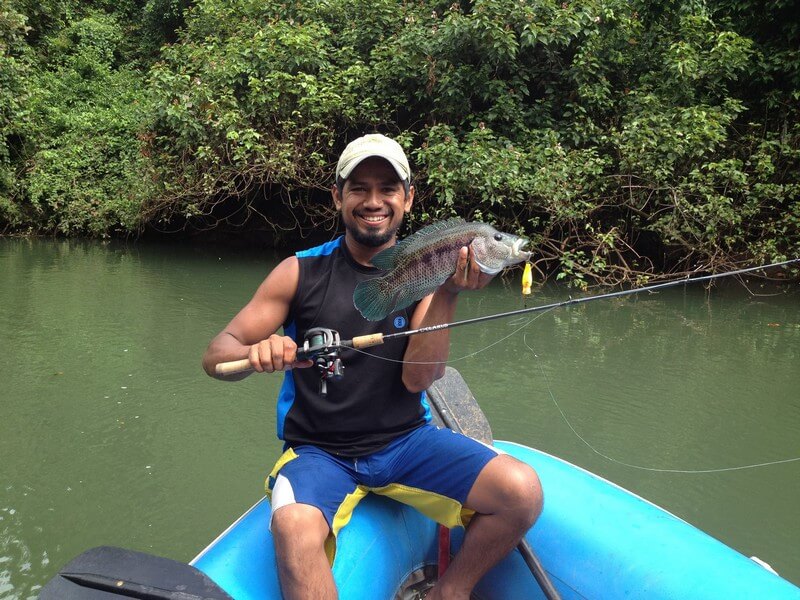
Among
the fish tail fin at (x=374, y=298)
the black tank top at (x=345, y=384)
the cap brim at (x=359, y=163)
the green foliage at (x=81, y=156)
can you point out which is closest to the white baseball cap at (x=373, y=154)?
the cap brim at (x=359, y=163)

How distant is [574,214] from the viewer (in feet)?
27.1

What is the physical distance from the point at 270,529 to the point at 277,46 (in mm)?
9288

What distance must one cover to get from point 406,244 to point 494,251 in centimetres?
27

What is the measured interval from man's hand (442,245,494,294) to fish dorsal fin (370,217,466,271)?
11cm

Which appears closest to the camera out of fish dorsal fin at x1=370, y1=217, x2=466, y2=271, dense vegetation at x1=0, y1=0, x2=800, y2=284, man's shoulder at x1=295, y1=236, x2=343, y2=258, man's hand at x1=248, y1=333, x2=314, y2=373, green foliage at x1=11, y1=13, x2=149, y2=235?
man's hand at x1=248, y1=333, x2=314, y2=373

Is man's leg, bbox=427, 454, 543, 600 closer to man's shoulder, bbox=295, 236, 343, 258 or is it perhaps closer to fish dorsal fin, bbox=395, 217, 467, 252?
fish dorsal fin, bbox=395, 217, 467, 252

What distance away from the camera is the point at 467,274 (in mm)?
1919

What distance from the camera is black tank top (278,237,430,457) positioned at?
2.11 meters

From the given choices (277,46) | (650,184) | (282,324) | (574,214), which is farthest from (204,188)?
(282,324)

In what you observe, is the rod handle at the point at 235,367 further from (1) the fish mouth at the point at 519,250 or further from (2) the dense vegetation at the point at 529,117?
(2) the dense vegetation at the point at 529,117

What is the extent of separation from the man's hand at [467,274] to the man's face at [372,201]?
373 mm

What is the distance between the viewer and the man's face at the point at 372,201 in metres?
2.20

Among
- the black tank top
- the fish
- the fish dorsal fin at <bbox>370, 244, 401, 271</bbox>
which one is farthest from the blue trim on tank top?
the fish dorsal fin at <bbox>370, 244, 401, 271</bbox>

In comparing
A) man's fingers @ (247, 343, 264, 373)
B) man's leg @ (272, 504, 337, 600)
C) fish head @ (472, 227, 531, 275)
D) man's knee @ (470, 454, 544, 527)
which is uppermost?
fish head @ (472, 227, 531, 275)
